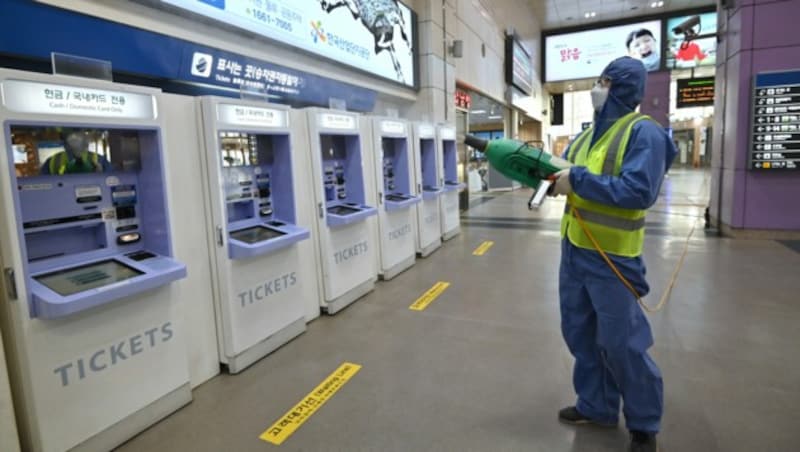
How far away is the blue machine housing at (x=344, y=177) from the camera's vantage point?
3908mm

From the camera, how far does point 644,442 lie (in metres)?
1.84

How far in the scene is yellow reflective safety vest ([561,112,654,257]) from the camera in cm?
176

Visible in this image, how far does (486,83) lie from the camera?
1023 centimetres

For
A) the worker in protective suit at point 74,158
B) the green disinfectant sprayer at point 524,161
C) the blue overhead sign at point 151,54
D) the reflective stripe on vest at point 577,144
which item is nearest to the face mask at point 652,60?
the blue overhead sign at point 151,54

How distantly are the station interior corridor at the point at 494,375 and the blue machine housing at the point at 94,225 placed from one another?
80cm

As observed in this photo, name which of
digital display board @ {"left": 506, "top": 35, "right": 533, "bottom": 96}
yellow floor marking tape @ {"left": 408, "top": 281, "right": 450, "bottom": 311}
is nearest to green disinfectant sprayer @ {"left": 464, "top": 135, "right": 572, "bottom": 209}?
yellow floor marking tape @ {"left": 408, "top": 281, "right": 450, "bottom": 311}

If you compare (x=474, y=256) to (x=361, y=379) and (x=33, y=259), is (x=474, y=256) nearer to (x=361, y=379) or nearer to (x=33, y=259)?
(x=361, y=379)

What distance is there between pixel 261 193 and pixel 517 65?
1070 centimetres

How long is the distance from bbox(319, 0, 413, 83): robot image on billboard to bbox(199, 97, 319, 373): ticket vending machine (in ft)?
8.81

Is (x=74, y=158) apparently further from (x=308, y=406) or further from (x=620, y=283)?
(x=620, y=283)

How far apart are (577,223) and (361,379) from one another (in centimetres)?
154

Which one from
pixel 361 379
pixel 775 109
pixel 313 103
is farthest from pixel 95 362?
pixel 775 109

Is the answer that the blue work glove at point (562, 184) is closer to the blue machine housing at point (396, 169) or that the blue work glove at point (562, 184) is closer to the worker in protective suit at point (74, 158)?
the worker in protective suit at point (74, 158)

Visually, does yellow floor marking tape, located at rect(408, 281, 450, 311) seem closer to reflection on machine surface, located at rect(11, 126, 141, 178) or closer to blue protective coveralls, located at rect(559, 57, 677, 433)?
blue protective coveralls, located at rect(559, 57, 677, 433)
